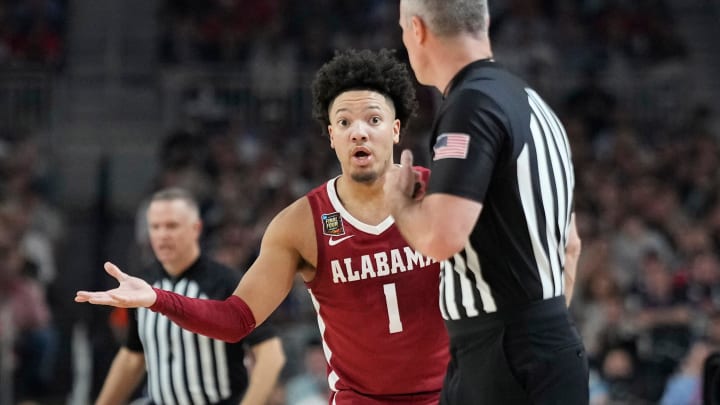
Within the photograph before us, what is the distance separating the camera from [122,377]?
652cm

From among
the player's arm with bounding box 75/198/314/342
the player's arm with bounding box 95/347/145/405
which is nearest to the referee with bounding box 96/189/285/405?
the player's arm with bounding box 95/347/145/405

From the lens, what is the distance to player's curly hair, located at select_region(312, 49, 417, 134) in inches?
206

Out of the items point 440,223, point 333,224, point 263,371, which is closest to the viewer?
point 440,223

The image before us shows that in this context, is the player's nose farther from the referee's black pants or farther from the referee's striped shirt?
the referee's striped shirt

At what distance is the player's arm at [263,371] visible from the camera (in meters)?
6.17

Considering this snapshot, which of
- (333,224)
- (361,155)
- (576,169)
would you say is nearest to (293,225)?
(333,224)

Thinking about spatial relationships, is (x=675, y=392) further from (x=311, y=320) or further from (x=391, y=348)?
(x=391, y=348)

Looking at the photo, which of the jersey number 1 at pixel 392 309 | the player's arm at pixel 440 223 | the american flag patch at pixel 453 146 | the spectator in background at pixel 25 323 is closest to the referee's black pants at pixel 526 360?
the player's arm at pixel 440 223

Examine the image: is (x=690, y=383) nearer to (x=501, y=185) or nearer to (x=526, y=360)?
(x=526, y=360)

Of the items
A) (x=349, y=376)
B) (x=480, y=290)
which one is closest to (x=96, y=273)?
(x=349, y=376)

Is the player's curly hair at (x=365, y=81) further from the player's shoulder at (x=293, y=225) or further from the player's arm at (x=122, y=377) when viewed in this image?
the player's arm at (x=122, y=377)

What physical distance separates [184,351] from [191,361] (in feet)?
0.24

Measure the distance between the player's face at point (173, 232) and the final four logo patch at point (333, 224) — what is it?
5.88ft

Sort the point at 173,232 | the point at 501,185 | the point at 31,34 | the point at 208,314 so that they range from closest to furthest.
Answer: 1. the point at 501,185
2. the point at 208,314
3. the point at 173,232
4. the point at 31,34
